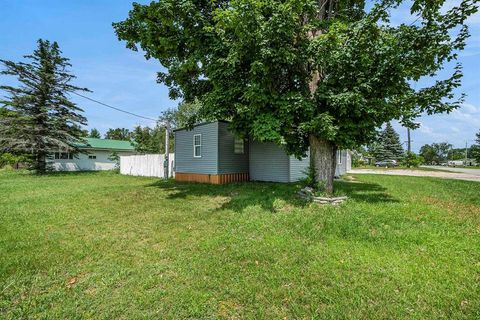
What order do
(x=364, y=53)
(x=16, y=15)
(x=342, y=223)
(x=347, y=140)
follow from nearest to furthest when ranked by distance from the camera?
(x=342, y=223)
(x=364, y=53)
(x=347, y=140)
(x=16, y=15)

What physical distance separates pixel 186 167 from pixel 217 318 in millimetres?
11976

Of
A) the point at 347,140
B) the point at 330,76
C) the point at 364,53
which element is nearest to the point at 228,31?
the point at 330,76

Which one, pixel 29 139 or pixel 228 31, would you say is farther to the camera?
pixel 29 139

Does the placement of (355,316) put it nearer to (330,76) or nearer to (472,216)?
(472,216)

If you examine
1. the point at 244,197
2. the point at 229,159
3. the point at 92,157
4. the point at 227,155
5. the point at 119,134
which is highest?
the point at 119,134

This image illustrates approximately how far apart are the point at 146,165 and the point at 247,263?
1640cm

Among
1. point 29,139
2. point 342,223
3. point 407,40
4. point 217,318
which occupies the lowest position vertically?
point 217,318

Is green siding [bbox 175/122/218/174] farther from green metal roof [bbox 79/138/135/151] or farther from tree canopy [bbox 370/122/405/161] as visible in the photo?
tree canopy [bbox 370/122/405/161]

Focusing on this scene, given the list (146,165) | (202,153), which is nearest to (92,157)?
(146,165)

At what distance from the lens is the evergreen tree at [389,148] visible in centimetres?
4181

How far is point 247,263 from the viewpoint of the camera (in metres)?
3.90

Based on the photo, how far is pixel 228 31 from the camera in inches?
291

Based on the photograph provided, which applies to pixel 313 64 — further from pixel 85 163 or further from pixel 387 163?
pixel 387 163

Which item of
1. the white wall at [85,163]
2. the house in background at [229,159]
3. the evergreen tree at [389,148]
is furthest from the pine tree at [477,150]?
the white wall at [85,163]
